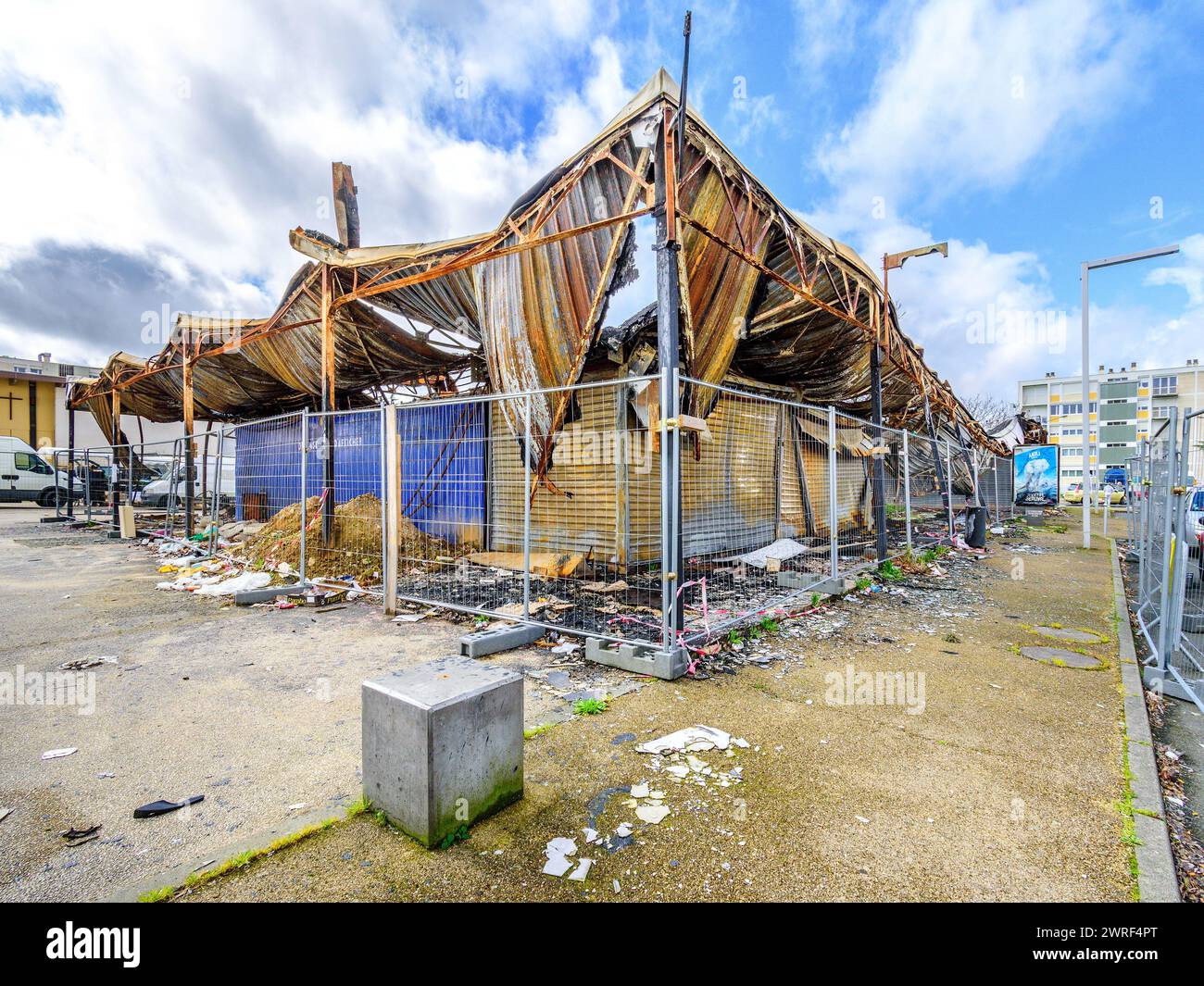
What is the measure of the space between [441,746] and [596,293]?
4728mm

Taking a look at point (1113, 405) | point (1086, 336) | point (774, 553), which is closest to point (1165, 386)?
point (1113, 405)

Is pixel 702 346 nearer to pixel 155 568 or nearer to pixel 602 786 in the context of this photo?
pixel 602 786

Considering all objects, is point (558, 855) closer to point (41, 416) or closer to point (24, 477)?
point (24, 477)

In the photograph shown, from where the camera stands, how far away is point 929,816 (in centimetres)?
245

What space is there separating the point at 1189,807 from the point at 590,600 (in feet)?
16.4

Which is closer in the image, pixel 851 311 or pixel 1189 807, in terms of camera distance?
pixel 1189 807

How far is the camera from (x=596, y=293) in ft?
18.5

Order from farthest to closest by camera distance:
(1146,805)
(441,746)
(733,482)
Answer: (733,482)
(1146,805)
(441,746)

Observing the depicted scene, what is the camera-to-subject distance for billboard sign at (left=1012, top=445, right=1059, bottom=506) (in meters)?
23.7

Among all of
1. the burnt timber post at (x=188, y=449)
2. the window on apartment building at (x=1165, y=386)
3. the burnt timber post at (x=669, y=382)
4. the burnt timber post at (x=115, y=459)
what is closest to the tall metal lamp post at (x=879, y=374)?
the burnt timber post at (x=669, y=382)

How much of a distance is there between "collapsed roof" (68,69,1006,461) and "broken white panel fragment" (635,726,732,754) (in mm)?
3610

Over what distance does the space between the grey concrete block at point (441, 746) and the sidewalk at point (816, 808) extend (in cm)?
11

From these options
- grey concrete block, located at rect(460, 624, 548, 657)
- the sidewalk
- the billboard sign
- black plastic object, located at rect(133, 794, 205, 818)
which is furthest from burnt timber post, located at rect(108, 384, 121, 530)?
the billboard sign
